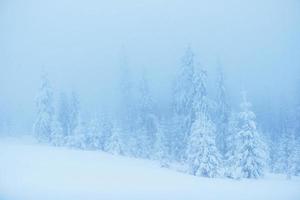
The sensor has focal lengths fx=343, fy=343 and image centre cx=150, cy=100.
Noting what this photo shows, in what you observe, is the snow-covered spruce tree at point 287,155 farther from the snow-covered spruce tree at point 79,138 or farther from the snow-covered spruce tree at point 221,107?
the snow-covered spruce tree at point 79,138

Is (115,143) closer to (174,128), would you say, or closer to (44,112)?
(174,128)

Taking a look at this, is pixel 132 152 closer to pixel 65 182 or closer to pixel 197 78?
pixel 197 78

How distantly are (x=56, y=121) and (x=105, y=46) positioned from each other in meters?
89.6

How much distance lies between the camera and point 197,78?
35.9 metres

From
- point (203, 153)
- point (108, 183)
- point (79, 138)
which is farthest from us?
point (79, 138)

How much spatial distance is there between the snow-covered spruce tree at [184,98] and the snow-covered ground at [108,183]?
13.2 meters

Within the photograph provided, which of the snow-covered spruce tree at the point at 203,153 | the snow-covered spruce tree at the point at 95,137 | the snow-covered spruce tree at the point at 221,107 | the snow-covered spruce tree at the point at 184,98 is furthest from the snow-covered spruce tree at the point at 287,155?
the snow-covered spruce tree at the point at 95,137

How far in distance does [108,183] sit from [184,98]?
1938 cm

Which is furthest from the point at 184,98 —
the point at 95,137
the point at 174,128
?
the point at 95,137

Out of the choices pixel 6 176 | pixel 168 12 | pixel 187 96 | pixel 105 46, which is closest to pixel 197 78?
pixel 187 96

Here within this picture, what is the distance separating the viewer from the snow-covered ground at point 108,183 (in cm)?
1770

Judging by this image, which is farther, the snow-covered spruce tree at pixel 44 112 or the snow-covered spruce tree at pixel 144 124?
the snow-covered spruce tree at pixel 144 124

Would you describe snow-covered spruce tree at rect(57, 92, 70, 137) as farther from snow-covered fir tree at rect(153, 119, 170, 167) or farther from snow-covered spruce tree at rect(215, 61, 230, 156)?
snow-covered spruce tree at rect(215, 61, 230, 156)

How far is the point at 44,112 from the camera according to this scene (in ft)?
140
